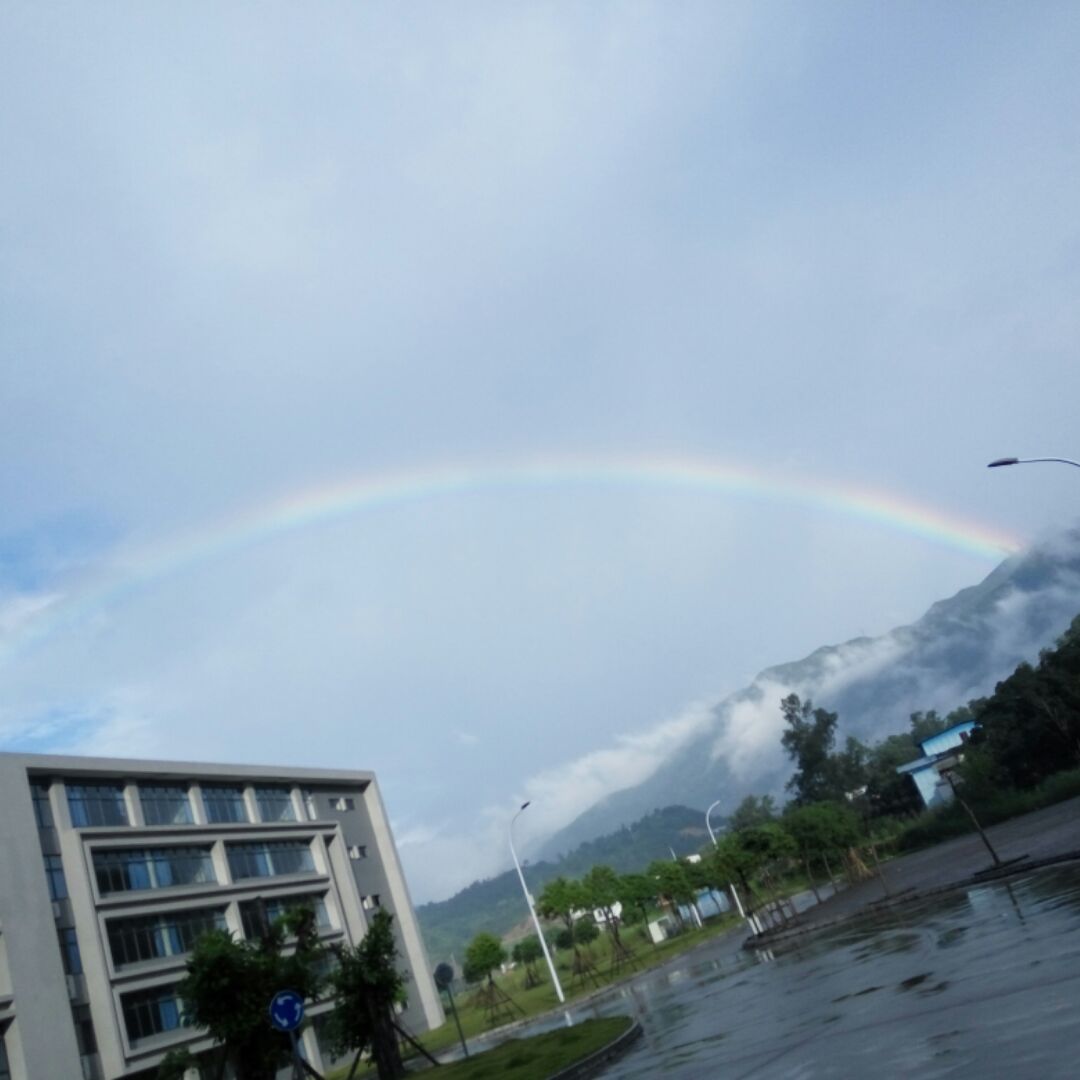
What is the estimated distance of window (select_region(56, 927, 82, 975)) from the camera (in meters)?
39.4

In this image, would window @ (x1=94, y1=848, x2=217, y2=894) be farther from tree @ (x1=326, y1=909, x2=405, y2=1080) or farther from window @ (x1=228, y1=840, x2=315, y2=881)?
tree @ (x1=326, y1=909, x2=405, y2=1080)

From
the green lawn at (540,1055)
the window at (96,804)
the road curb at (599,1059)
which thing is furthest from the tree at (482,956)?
the road curb at (599,1059)

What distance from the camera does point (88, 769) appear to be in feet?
146

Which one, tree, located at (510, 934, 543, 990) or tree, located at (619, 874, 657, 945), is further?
tree, located at (510, 934, 543, 990)

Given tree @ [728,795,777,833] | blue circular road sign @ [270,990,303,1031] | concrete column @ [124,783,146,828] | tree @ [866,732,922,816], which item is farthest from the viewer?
tree @ [728,795,777,833]

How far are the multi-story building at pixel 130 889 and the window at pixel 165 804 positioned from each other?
7 cm

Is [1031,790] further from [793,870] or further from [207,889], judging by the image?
[207,889]

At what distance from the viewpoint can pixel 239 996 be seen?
84.1 ft

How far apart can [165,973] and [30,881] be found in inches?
293

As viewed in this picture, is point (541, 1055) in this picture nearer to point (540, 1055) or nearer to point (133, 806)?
point (540, 1055)

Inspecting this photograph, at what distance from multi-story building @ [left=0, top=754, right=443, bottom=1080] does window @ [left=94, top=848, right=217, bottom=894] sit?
0.23 feet

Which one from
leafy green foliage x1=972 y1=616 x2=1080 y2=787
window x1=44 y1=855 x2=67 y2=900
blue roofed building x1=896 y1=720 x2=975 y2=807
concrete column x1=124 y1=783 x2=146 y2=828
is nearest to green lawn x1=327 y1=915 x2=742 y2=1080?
window x1=44 y1=855 x2=67 y2=900

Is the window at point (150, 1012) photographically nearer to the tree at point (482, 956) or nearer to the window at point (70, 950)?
the window at point (70, 950)

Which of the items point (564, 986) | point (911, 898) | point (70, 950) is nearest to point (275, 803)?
point (70, 950)
